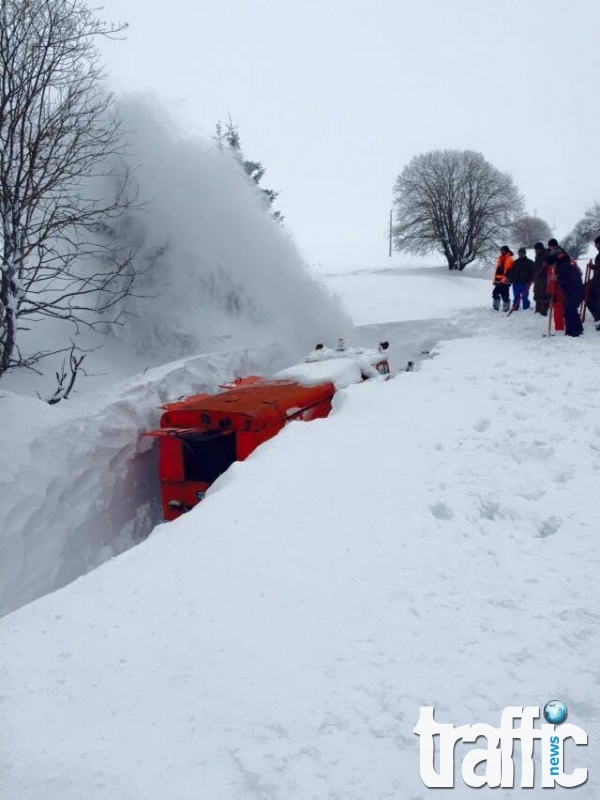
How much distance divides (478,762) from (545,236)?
2226 inches

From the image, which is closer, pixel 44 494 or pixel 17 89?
pixel 44 494

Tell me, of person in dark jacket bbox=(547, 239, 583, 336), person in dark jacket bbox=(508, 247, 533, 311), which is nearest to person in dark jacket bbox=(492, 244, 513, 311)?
person in dark jacket bbox=(508, 247, 533, 311)

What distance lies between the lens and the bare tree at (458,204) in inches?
1463

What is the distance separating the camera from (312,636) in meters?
2.71

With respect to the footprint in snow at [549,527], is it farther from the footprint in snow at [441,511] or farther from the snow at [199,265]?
the snow at [199,265]

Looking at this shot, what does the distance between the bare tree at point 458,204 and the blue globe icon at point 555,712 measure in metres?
38.5

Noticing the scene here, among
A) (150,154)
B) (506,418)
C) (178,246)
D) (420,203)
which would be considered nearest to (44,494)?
(506,418)

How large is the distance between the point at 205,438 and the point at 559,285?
732 centimetres

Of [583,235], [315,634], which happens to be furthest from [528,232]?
[315,634]

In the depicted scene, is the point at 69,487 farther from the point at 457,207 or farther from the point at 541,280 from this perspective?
the point at 457,207

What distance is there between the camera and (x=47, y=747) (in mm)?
2096

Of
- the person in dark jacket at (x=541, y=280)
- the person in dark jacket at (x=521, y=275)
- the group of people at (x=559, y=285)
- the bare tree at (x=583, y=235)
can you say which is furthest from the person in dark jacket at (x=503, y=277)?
the bare tree at (x=583, y=235)

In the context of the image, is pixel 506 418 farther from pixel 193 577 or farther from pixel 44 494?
pixel 44 494

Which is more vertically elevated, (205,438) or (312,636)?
(205,438)
